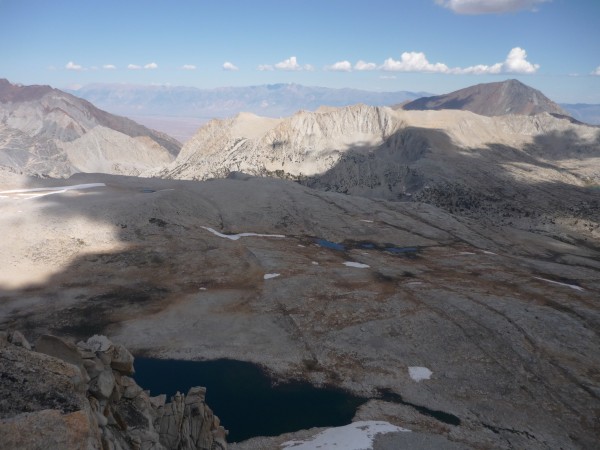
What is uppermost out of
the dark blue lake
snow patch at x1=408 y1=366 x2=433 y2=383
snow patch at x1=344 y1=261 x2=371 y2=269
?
snow patch at x1=344 y1=261 x2=371 y2=269

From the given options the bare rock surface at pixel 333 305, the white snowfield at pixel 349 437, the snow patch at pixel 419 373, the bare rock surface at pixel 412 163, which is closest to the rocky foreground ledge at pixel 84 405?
the bare rock surface at pixel 333 305

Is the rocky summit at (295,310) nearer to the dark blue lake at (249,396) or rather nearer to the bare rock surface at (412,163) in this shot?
the dark blue lake at (249,396)

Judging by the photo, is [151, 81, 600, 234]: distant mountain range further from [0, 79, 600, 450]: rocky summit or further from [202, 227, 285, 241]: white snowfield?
[202, 227, 285, 241]: white snowfield

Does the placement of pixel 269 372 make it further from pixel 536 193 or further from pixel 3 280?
pixel 536 193

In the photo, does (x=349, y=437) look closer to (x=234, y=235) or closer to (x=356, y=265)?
(x=356, y=265)

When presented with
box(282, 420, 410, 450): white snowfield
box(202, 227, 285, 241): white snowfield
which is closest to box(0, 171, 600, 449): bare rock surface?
box(202, 227, 285, 241): white snowfield

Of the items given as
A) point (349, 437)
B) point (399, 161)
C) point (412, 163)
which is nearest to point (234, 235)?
point (349, 437)
